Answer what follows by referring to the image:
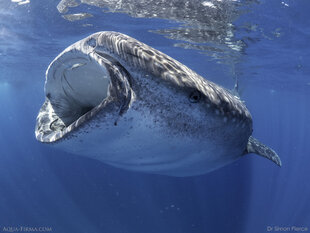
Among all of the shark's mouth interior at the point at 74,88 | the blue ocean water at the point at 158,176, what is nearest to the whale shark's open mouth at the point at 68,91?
the shark's mouth interior at the point at 74,88

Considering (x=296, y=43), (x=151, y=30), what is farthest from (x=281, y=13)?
(x=151, y=30)

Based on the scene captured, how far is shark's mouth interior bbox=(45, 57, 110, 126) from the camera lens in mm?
2609

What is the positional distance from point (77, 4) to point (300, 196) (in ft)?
104

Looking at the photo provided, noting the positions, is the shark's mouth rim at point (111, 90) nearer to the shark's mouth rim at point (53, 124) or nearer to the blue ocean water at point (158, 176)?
the shark's mouth rim at point (53, 124)

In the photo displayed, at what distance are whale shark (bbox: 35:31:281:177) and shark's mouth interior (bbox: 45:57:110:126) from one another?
0.04 ft

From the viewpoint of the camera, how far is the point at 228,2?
7.97m

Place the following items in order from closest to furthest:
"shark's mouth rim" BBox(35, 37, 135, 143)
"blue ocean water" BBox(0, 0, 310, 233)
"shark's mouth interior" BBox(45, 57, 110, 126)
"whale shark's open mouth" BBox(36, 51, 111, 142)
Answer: "shark's mouth rim" BBox(35, 37, 135, 143) → "whale shark's open mouth" BBox(36, 51, 111, 142) → "shark's mouth interior" BBox(45, 57, 110, 126) → "blue ocean water" BBox(0, 0, 310, 233)

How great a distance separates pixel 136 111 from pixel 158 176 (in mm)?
14765

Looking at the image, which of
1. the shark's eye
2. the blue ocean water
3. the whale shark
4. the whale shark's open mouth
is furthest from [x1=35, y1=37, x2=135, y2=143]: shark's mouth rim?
the blue ocean water

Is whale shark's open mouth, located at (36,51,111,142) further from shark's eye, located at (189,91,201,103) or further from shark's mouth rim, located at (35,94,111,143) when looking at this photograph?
shark's eye, located at (189,91,201,103)

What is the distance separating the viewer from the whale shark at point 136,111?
178cm

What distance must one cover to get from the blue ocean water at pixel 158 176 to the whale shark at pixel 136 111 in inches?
267

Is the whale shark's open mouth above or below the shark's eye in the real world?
below

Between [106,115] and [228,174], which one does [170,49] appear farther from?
Answer: [106,115]
